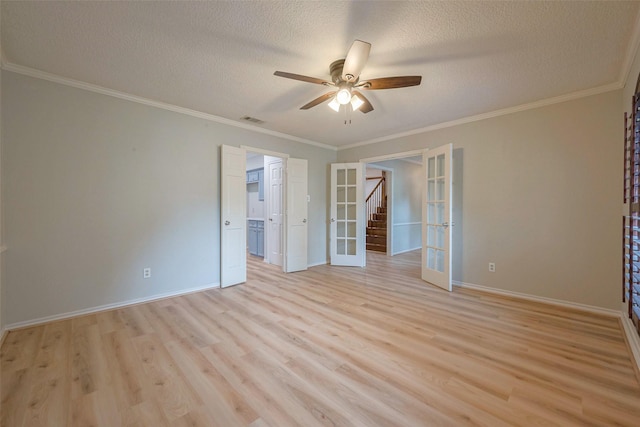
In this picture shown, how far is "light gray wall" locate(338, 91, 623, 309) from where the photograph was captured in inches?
113

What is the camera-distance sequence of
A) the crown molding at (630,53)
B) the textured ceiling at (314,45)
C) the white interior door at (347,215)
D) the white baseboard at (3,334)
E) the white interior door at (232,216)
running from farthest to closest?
the white interior door at (347,215) → the white interior door at (232,216) → the white baseboard at (3,334) → the crown molding at (630,53) → the textured ceiling at (314,45)

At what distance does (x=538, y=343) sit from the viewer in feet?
7.45

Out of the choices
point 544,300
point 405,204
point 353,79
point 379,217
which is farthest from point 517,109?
point 379,217

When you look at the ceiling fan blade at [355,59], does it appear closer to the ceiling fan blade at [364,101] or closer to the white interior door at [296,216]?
the ceiling fan blade at [364,101]

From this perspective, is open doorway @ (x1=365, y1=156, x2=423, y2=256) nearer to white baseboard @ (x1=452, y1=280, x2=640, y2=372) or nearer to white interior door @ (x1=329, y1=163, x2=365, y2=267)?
white interior door @ (x1=329, y1=163, x2=365, y2=267)

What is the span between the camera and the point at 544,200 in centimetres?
326

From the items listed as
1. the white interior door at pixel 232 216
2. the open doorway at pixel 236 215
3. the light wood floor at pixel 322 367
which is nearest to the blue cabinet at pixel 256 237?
the open doorway at pixel 236 215

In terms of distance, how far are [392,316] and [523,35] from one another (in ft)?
9.18

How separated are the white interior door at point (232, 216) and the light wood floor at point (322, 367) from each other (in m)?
0.90

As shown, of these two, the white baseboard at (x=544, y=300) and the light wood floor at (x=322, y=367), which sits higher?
the white baseboard at (x=544, y=300)

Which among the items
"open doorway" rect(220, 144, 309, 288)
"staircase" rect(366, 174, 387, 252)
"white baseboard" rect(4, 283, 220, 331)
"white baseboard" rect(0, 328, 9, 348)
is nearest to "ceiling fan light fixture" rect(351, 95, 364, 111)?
"open doorway" rect(220, 144, 309, 288)

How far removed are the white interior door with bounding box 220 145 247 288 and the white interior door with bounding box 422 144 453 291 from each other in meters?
2.99

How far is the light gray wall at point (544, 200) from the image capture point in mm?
2883

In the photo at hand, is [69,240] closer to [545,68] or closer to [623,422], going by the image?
[623,422]
